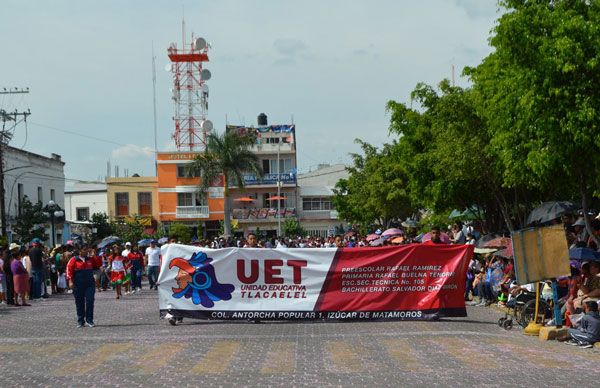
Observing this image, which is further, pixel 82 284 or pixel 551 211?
pixel 551 211

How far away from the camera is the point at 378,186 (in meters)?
56.7

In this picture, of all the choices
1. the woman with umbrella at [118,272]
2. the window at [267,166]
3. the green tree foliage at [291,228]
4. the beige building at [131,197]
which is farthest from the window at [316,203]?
the woman with umbrella at [118,272]

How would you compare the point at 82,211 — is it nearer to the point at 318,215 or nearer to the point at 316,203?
the point at 316,203

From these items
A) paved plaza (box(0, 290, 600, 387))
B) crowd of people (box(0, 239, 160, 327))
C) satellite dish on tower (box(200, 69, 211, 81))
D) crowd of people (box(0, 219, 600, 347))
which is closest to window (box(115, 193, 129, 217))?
satellite dish on tower (box(200, 69, 211, 81))

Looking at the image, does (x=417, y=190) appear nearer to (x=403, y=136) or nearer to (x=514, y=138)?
(x=403, y=136)

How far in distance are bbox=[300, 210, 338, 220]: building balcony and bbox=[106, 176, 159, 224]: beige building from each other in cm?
1562

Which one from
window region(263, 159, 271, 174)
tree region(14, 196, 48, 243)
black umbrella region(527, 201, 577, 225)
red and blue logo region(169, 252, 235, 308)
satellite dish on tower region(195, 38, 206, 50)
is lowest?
red and blue logo region(169, 252, 235, 308)

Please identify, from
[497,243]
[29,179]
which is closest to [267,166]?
[29,179]

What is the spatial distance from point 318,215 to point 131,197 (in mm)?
19465

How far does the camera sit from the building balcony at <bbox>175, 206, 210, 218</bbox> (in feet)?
278

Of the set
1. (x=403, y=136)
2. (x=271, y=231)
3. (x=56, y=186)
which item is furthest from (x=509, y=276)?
(x=271, y=231)

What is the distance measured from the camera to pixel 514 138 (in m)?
22.4

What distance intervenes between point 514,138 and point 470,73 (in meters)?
9.23

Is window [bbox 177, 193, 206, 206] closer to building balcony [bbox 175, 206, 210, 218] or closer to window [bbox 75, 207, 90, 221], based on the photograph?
building balcony [bbox 175, 206, 210, 218]
